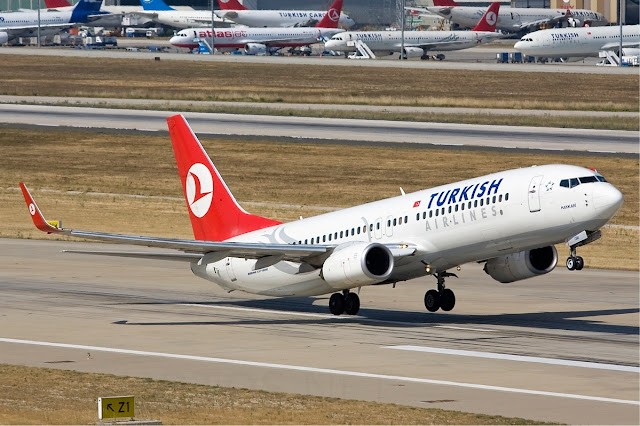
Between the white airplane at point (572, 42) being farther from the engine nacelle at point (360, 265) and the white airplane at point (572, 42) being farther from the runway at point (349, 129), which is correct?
the engine nacelle at point (360, 265)

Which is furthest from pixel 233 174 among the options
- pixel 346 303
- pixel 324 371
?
pixel 324 371

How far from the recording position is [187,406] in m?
28.6

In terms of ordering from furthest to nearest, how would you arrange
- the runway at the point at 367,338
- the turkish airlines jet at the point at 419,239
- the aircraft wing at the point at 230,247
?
the aircraft wing at the point at 230,247
the turkish airlines jet at the point at 419,239
the runway at the point at 367,338

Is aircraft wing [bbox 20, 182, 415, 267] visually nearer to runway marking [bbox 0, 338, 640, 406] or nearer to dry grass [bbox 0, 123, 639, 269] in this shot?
runway marking [bbox 0, 338, 640, 406]

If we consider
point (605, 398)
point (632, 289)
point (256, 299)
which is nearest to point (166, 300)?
point (256, 299)

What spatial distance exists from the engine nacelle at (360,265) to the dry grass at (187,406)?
1065cm

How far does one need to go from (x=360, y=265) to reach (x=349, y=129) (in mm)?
63006

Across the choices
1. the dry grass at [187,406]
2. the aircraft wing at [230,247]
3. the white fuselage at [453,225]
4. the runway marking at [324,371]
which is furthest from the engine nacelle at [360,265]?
the dry grass at [187,406]

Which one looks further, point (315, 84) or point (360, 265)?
point (315, 84)

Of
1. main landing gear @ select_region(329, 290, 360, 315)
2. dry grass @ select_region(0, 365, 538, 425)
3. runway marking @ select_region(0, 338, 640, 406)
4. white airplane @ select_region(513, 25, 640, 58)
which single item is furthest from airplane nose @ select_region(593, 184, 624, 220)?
white airplane @ select_region(513, 25, 640, 58)

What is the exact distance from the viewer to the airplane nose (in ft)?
127

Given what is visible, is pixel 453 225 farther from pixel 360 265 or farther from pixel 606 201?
pixel 606 201

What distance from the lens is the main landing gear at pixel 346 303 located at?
147ft

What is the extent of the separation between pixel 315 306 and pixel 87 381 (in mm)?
17952
